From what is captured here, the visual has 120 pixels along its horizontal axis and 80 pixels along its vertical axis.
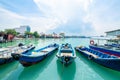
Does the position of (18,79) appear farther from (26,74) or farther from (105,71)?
(105,71)

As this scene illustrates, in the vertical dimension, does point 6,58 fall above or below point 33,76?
above

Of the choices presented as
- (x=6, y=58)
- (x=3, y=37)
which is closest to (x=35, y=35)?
(x=3, y=37)

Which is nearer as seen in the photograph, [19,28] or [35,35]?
[35,35]

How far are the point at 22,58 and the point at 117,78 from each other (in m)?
7.96

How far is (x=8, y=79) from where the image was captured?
7.74 meters

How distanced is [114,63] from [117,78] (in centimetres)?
124

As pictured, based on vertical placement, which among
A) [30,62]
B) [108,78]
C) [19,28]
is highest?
[19,28]

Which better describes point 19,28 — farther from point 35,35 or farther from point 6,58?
point 6,58

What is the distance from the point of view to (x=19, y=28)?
435 feet

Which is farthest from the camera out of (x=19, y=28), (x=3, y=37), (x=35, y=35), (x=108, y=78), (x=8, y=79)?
(x=19, y=28)

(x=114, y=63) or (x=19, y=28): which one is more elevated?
(x=19, y=28)

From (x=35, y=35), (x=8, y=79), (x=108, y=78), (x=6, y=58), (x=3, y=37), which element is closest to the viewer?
(x=8, y=79)

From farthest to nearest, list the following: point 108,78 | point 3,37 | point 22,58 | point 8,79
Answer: point 3,37 → point 22,58 → point 108,78 → point 8,79

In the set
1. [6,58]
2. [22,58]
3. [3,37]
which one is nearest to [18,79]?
[22,58]
